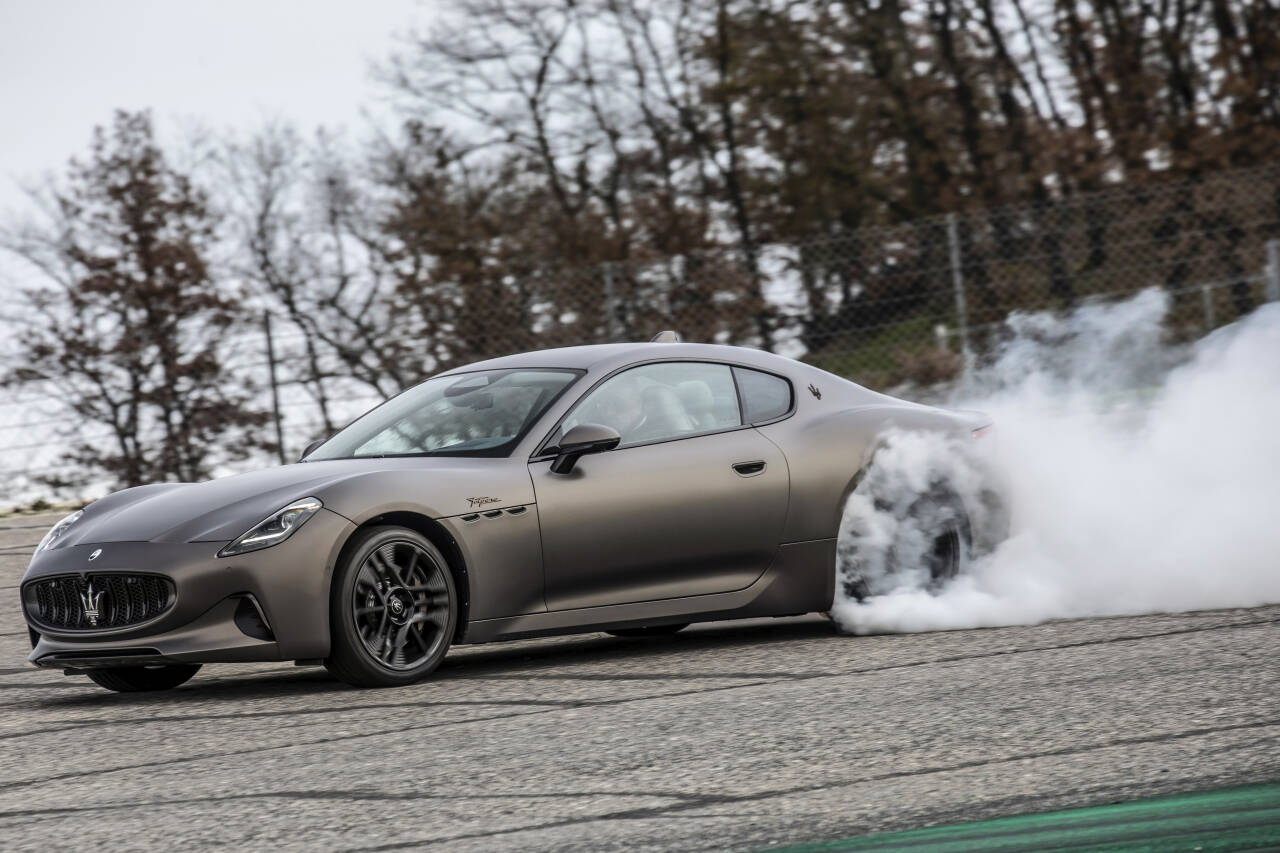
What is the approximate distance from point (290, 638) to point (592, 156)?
16.7 m

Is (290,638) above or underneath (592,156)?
underneath

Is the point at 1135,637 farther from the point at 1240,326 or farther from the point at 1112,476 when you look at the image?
the point at 1240,326

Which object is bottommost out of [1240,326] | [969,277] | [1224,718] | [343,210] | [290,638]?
[1224,718]

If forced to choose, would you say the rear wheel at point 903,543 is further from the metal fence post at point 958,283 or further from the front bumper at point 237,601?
the metal fence post at point 958,283

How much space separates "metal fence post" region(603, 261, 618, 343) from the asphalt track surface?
21.8ft

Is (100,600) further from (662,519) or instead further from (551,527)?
(662,519)

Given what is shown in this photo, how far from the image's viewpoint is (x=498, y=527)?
6535 millimetres

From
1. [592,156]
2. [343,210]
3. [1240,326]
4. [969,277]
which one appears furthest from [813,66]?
[1240,326]

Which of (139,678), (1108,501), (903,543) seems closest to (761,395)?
(903,543)

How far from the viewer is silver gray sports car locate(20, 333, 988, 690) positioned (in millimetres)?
6090

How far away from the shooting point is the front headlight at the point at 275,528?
6062 mm

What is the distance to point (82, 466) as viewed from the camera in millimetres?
13773

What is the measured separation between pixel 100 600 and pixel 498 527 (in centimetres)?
148

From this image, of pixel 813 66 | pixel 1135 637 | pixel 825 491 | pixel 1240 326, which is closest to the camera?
pixel 1135 637
